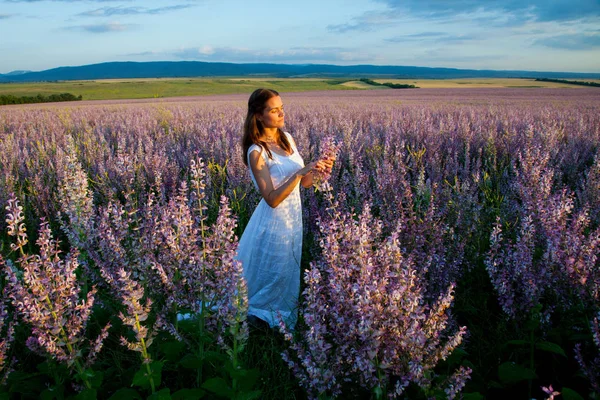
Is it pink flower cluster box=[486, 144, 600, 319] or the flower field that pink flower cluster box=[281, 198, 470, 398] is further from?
pink flower cluster box=[486, 144, 600, 319]

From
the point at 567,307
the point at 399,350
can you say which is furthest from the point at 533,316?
the point at 399,350

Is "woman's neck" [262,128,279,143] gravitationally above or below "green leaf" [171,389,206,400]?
above

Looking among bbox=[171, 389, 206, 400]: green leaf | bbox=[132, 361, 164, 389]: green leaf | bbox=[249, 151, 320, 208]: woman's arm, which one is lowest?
bbox=[171, 389, 206, 400]: green leaf

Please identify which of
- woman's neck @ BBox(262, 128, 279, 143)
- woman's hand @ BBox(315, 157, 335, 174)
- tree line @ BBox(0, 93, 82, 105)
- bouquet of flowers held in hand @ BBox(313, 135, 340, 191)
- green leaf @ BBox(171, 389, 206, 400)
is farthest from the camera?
tree line @ BBox(0, 93, 82, 105)

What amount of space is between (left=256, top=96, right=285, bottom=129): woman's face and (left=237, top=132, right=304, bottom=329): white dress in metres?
0.22

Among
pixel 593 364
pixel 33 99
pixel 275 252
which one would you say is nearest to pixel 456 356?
pixel 593 364

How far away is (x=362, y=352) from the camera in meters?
1.64

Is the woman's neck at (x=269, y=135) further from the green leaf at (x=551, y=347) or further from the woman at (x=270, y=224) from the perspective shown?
the green leaf at (x=551, y=347)

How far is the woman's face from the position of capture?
3160 millimetres

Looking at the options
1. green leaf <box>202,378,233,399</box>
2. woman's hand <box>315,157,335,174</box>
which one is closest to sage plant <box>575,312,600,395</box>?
green leaf <box>202,378,233,399</box>

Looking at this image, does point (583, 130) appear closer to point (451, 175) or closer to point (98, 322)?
point (451, 175)

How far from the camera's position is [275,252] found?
318 centimetres

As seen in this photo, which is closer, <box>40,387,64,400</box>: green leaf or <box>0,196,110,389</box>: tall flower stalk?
<box>0,196,110,389</box>: tall flower stalk

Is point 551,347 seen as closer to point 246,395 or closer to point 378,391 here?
point 378,391
